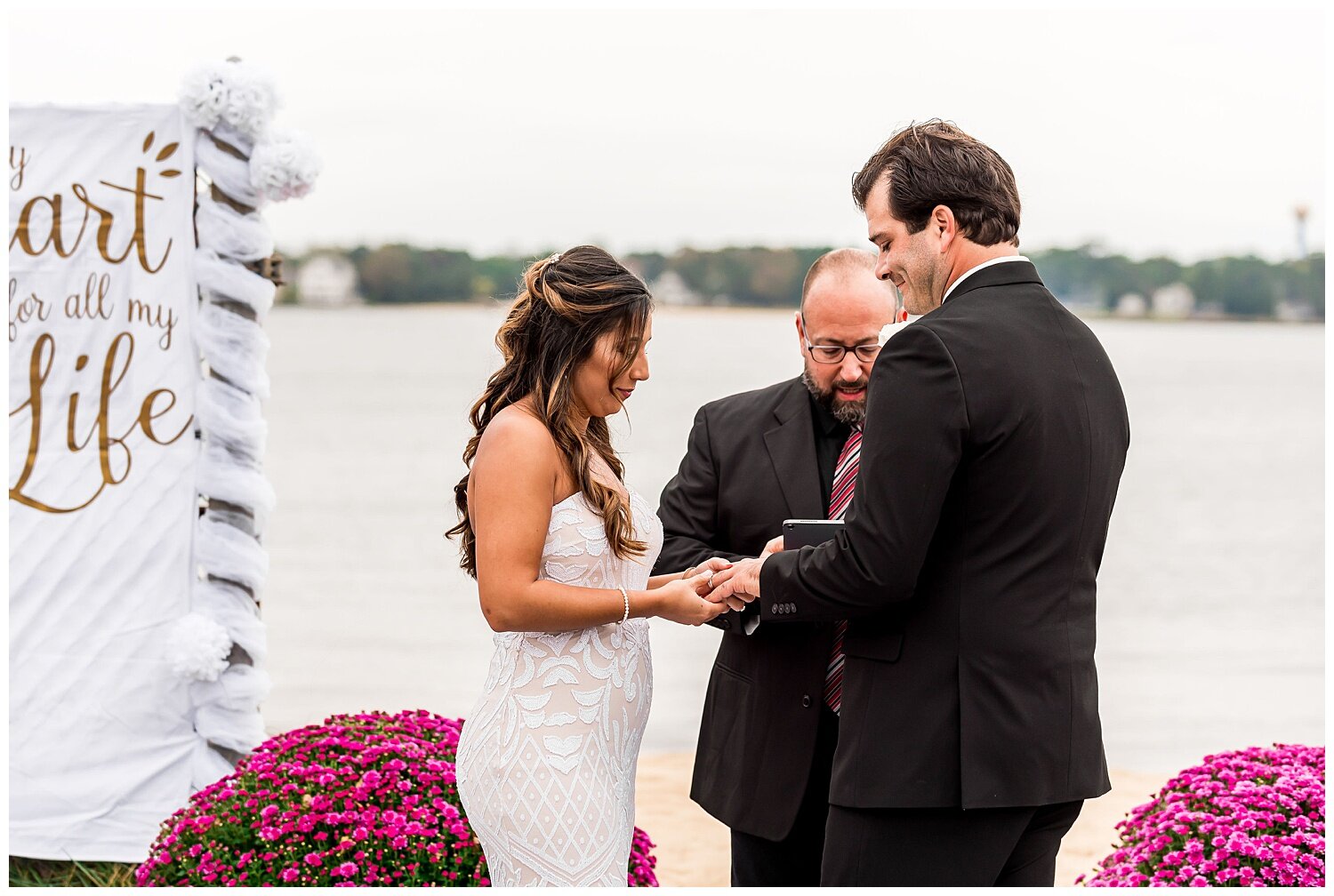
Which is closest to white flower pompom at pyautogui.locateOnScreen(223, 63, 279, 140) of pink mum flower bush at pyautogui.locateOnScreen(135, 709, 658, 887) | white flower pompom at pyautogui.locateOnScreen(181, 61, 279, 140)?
white flower pompom at pyautogui.locateOnScreen(181, 61, 279, 140)

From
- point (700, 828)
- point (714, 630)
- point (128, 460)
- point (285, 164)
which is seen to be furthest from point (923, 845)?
point (714, 630)

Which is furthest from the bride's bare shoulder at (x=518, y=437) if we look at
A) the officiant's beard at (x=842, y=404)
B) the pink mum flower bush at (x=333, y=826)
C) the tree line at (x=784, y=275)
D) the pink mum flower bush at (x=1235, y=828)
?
the tree line at (x=784, y=275)

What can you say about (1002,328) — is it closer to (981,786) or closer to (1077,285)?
(981,786)

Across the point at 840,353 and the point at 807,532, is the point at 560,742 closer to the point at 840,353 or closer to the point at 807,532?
the point at 807,532

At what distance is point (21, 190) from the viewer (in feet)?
15.8

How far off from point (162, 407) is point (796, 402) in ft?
8.59

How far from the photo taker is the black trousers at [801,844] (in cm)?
288

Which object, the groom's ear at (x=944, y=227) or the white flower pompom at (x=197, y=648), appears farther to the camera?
the white flower pompom at (x=197, y=648)

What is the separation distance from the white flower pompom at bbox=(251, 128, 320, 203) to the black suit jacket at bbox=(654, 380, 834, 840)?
6.73ft

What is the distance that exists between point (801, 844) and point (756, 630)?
18.6 inches

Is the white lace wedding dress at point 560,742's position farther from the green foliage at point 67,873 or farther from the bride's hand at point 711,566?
the green foliage at point 67,873

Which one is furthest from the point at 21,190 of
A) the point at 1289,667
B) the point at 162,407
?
the point at 1289,667

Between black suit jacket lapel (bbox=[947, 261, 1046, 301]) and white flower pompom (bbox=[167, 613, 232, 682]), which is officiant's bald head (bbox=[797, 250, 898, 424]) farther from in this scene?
white flower pompom (bbox=[167, 613, 232, 682])

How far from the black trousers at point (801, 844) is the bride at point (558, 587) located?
0.39m
